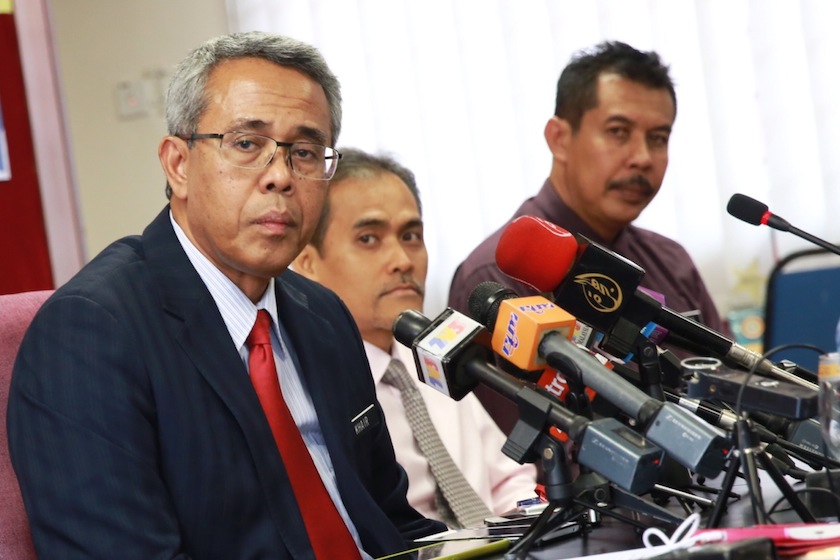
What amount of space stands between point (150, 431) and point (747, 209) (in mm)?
909

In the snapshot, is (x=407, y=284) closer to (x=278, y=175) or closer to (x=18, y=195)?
(x=278, y=175)

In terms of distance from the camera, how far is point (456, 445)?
2434mm

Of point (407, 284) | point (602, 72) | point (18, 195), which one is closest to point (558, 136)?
point (602, 72)

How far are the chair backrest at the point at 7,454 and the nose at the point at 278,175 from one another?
15.1 inches

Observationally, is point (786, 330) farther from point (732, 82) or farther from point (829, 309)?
point (732, 82)

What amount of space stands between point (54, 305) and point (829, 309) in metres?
2.10

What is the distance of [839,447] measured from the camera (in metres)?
1.36

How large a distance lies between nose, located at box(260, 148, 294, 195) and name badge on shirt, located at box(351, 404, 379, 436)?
40 cm

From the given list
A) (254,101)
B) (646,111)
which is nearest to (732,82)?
(646,111)

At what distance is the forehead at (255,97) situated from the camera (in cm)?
170

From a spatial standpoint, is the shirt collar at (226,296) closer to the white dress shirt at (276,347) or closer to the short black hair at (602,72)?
the white dress shirt at (276,347)

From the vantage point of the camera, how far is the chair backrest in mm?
1429

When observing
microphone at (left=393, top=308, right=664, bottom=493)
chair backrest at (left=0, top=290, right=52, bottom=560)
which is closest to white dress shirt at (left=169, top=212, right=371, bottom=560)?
chair backrest at (left=0, top=290, right=52, bottom=560)

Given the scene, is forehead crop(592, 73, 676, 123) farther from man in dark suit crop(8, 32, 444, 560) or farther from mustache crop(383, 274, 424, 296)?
man in dark suit crop(8, 32, 444, 560)
